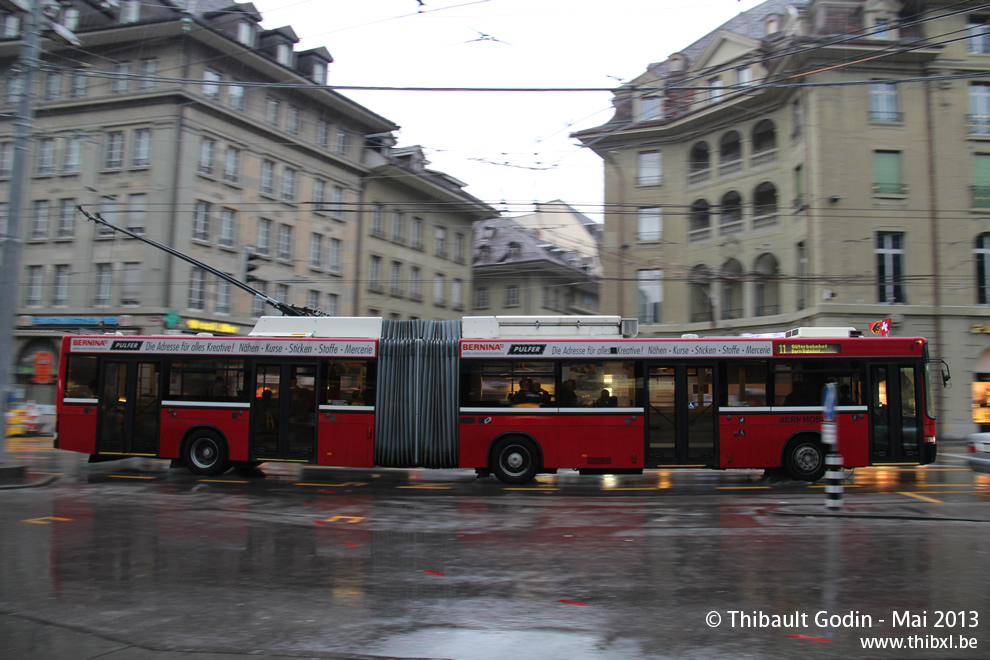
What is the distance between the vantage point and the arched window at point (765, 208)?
99.6 feet

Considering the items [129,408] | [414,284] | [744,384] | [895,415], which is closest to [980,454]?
[895,415]

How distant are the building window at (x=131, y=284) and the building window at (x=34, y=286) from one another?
481 cm

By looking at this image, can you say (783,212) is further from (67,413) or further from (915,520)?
(67,413)

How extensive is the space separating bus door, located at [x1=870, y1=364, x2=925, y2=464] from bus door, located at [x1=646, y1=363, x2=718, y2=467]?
9.94 feet

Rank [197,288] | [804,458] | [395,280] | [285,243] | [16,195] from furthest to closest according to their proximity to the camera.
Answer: [395,280], [285,243], [197,288], [804,458], [16,195]

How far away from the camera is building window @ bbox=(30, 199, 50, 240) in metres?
33.1

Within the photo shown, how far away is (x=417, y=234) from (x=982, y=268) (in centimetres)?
2896

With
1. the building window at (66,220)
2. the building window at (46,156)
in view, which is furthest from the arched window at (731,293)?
the building window at (46,156)

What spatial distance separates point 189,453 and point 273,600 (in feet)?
32.4

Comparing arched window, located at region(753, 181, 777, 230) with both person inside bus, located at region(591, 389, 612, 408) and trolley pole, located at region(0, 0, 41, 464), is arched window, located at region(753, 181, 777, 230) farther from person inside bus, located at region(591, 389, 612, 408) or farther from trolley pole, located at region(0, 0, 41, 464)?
trolley pole, located at region(0, 0, 41, 464)

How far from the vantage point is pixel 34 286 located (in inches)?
1307

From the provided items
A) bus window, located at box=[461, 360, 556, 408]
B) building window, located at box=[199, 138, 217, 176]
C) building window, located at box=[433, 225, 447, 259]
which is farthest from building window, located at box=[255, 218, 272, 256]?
bus window, located at box=[461, 360, 556, 408]

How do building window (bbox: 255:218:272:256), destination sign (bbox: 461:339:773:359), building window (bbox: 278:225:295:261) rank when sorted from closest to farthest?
destination sign (bbox: 461:339:773:359)
building window (bbox: 255:218:272:256)
building window (bbox: 278:225:295:261)

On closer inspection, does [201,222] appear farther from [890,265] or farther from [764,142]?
[890,265]
